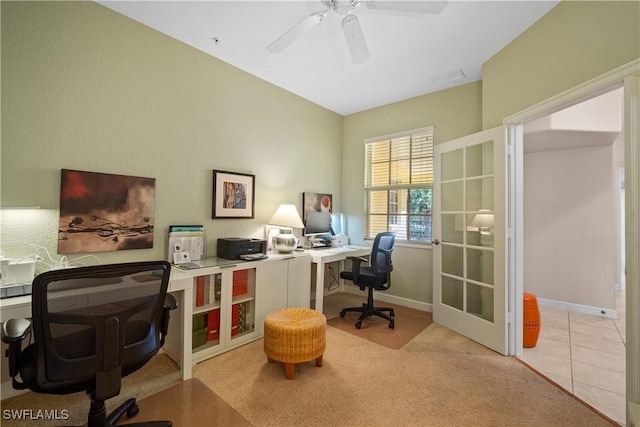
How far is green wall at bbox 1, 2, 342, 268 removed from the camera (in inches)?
74.0

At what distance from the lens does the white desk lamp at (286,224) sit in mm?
3141

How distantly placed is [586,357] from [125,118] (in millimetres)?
4498

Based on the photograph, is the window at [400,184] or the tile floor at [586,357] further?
the window at [400,184]

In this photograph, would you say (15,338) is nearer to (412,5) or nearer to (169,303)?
(169,303)

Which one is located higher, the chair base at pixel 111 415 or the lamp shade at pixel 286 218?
the lamp shade at pixel 286 218

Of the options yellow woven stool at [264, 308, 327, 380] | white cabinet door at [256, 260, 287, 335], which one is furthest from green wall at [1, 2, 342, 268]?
yellow woven stool at [264, 308, 327, 380]

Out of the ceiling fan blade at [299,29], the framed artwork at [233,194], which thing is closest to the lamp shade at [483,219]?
the ceiling fan blade at [299,29]

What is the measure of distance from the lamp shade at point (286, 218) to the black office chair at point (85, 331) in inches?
74.4

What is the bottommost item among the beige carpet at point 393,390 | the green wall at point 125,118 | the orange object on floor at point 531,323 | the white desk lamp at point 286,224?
the beige carpet at point 393,390

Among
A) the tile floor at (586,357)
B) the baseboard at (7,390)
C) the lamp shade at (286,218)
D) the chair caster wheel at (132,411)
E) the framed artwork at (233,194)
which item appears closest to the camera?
the chair caster wheel at (132,411)

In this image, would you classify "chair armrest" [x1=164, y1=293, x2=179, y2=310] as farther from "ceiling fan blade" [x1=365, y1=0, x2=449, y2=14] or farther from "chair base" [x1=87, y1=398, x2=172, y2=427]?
"ceiling fan blade" [x1=365, y1=0, x2=449, y2=14]

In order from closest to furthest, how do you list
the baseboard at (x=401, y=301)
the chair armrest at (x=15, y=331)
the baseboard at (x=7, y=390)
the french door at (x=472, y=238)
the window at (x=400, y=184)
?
the chair armrest at (x=15, y=331) < the baseboard at (x=7, y=390) < the french door at (x=472, y=238) < the baseboard at (x=401, y=301) < the window at (x=400, y=184)

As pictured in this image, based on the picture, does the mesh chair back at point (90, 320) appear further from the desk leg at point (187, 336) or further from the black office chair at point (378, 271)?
the black office chair at point (378, 271)

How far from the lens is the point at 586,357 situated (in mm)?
2457
